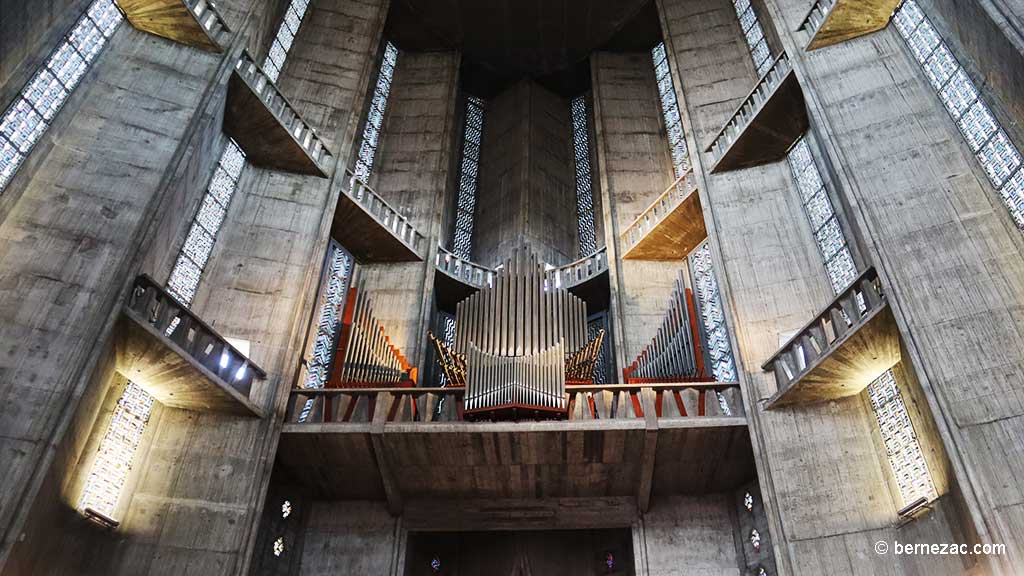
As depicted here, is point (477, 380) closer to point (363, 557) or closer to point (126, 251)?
point (363, 557)

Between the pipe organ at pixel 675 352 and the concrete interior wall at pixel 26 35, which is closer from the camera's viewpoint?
the concrete interior wall at pixel 26 35

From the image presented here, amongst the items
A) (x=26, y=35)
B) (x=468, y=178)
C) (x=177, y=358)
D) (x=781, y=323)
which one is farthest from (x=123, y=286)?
(x=468, y=178)

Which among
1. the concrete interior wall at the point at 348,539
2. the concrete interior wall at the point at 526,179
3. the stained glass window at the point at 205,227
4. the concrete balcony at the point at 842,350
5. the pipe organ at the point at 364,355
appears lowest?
the concrete interior wall at the point at 348,539

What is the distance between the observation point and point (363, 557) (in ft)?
41.6

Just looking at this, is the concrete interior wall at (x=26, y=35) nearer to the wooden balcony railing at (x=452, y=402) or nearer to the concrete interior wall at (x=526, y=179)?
the wooden balcony railing at (x=452, y=402)

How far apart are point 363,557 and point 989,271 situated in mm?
10869

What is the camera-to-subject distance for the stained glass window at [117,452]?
32.7 ft

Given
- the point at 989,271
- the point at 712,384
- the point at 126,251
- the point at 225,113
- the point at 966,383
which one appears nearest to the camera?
the point at 966,383

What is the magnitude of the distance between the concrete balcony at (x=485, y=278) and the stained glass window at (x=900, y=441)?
7.92 m

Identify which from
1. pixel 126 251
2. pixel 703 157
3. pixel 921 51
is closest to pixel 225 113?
pixel 126 251

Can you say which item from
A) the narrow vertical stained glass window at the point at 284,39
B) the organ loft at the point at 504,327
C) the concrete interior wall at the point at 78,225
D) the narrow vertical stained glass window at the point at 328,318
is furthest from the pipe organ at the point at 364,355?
the narrow vertical stained glass window at the point at 284,39

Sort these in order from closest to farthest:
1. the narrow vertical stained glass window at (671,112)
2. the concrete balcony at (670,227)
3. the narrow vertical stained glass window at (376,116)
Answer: the concrete balcony at (670,227) < the narrow vertical stained glass window at (671,112) < the narrow vertical stained glass window at (376,116)

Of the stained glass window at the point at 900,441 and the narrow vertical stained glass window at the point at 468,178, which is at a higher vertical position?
the narrow vertical stained glass window at the point at 468,178

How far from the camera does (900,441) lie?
10039 millimetres
